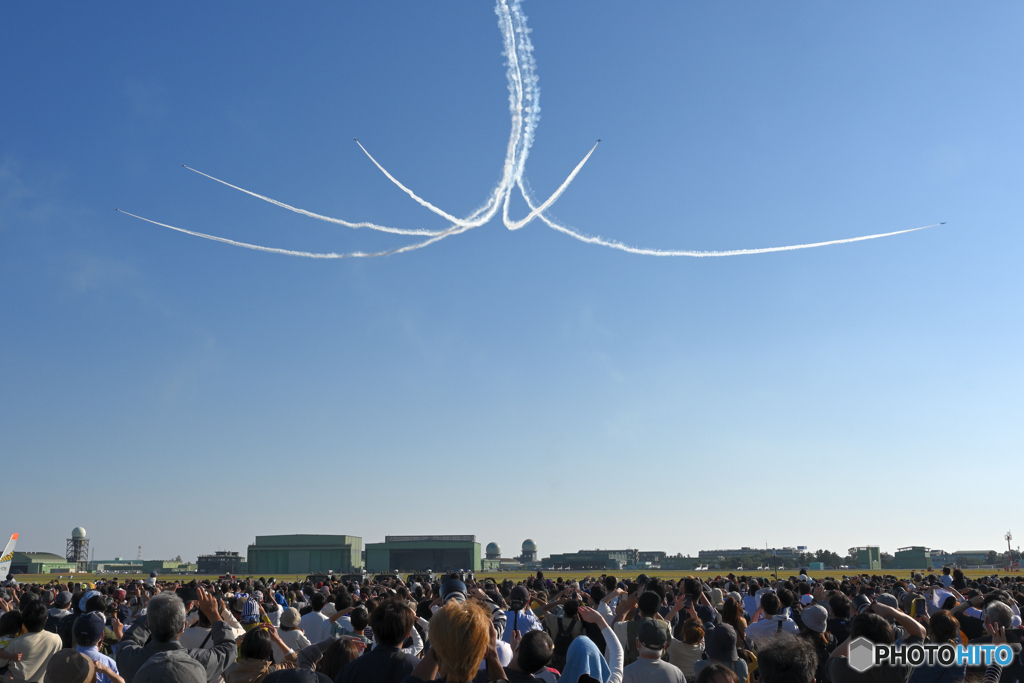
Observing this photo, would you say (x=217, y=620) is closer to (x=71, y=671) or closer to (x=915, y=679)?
(x=71, y=671)

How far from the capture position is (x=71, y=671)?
5637mm

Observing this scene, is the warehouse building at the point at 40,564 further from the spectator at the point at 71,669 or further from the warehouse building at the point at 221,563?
the spectator at the point at 71,669

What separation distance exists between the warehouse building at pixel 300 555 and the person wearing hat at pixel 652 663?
350ft

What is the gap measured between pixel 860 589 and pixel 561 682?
16.2 meters

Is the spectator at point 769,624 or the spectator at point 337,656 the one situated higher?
the spectator at point 337,656

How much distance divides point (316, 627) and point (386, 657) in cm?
572

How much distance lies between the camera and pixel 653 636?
6062mm

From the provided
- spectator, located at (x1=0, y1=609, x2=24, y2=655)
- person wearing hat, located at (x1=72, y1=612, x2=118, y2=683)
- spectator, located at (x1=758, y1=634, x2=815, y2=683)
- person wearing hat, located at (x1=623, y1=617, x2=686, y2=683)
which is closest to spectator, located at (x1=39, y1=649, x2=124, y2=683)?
person wearing hat, located at (x1=72, y1=612, x2=118, y2=683)

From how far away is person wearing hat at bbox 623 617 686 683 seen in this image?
5930 millimetres

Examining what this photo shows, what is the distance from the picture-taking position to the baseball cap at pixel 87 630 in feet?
21.7

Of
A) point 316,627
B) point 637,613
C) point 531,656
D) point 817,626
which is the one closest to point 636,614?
point 637,613

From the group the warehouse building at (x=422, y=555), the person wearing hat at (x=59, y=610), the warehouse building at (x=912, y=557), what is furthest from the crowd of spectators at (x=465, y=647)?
the warehouse building at (x=912, y=557)

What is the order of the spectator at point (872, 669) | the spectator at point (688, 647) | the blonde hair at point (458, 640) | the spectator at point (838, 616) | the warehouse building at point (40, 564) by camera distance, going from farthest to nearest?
the warehouse building at point (40, 564) → the spectator at point (838, 616) → the spectator at point (688, 647) → the spectator at point (872, 669) → the blonde hair at point (458, 640)

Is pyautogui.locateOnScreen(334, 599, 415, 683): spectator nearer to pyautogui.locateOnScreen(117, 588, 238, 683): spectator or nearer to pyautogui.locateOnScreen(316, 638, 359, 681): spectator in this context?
pyautogui.locateOnScreen(316, 638, 359, 681): spectator
